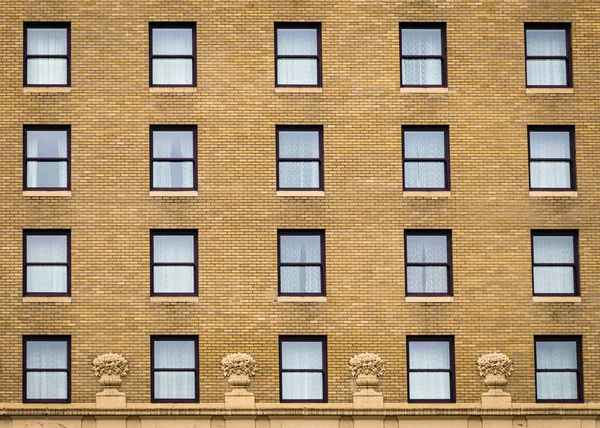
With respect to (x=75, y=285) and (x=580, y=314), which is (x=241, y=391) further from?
(x=580, y=314)

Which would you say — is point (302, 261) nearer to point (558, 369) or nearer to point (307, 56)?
point (307, 56)

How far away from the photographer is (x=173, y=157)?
3819 cm

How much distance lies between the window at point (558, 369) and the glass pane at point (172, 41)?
11992mm

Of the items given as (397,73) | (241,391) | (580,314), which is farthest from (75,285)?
(580,314)

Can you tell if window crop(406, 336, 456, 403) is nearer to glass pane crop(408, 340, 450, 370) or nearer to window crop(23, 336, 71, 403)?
glass pane crop(408, 340, 450, 370)

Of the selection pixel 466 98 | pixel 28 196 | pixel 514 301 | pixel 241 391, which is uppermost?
pixel 466 98

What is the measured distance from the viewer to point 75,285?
1470 inches

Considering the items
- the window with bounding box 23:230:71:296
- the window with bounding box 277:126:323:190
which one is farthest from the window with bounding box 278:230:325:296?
the window with bounding box 23:230:71:296

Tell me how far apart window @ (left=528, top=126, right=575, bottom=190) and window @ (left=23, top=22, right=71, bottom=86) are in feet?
40.8

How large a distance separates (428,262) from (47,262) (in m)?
9.89

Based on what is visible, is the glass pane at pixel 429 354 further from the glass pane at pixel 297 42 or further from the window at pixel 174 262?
the glass pane at pixel 297 42

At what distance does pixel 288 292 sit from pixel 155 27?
794 cm

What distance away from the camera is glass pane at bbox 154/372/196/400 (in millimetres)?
37156

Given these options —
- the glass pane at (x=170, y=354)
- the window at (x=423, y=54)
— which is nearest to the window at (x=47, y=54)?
A: the glass pane at (x=170, y=354)
